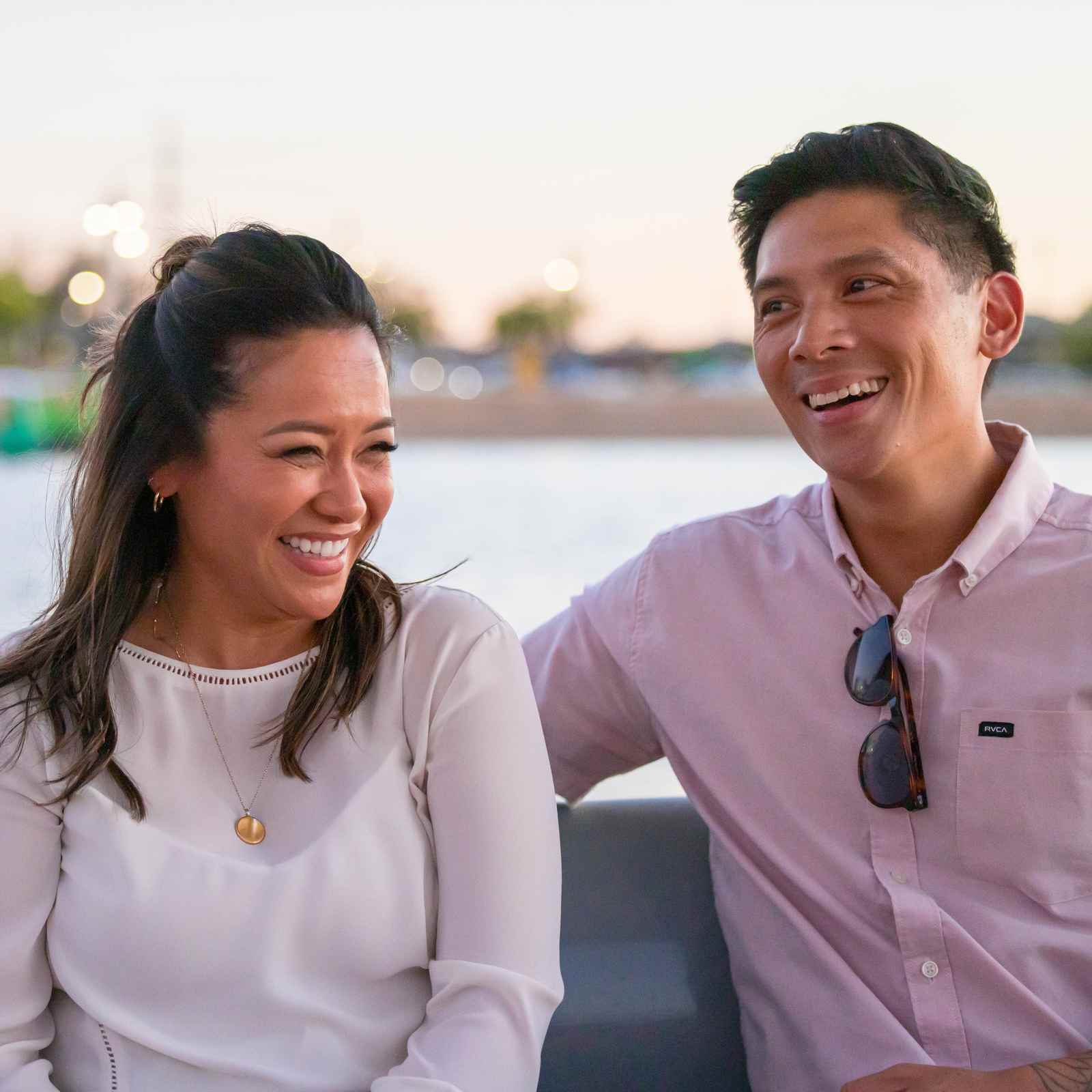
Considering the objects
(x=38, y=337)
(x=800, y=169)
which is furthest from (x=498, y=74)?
(x=800, y=169)

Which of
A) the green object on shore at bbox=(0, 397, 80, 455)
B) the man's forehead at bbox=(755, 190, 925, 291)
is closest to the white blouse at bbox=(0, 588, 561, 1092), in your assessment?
the man's forehead at bbox=(755, 190, 925, 291)

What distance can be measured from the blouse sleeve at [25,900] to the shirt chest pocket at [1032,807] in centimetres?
103

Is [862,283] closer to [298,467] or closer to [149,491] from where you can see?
[298,467]

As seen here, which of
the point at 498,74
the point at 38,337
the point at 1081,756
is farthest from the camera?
the point at 38,337

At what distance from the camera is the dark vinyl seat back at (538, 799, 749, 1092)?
5.86 feet

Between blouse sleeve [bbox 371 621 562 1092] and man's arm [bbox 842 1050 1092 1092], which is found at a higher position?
blouse sleeve [bbox 371 621 562 1092]

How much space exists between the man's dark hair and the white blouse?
0.75 m

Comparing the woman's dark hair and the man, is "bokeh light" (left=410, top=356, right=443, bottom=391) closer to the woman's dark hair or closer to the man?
the man

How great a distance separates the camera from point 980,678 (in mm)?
1617

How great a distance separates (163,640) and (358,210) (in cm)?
2168

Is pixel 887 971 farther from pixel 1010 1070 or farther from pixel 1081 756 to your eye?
pixel 1081 756

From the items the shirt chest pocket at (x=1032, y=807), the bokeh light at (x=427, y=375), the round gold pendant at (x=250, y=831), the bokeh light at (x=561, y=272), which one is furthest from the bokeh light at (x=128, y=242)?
the bokeh light at (x=427, y=375)

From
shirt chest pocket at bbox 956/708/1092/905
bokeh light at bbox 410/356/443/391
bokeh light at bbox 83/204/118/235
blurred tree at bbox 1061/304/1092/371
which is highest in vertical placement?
bokeh light at bbox 83/204/118/235

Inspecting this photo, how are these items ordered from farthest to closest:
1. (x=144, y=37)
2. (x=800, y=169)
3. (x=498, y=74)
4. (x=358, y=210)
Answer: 1. (x=358, y=210)
2. (x=498, y=74)
3. (x=144, y=37)
4. (x=800, y=169)
